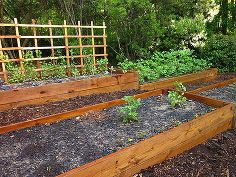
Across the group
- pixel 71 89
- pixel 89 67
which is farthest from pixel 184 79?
pixel 71 89

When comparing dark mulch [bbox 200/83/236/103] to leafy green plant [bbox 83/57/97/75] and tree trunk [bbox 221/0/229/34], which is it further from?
tree trunk [bbox 221/0/229/34]

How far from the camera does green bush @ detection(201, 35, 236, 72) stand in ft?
25.7

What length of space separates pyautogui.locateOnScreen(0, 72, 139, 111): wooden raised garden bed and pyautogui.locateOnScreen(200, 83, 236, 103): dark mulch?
1.62m

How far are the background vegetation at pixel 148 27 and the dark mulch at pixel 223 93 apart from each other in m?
1.50

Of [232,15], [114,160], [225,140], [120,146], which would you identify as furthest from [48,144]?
[232,15]

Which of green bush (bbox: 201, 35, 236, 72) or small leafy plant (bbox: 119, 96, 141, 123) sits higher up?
green bush (bbox: 201, 35, 236, 72)

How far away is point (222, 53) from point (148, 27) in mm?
2599

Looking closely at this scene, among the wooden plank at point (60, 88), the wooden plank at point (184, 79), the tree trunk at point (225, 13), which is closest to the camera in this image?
the wooden plank at point (60, 88)

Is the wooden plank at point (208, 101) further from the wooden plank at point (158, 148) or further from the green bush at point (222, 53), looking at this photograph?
the green bush at point (222, 53)

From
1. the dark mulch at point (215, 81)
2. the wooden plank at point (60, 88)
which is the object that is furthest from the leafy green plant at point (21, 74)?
the dark mulch at point (215, 81)

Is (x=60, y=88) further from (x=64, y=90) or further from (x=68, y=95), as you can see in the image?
(x=68, y=95)

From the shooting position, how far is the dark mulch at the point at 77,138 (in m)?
2.56

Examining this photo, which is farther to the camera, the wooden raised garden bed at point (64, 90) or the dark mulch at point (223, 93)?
the dark mulch at point (223, 93)

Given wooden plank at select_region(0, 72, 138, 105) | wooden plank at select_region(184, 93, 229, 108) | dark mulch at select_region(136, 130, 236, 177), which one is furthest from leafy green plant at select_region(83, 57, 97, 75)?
dark mulch at select_region(136, 130, 236, 177)
